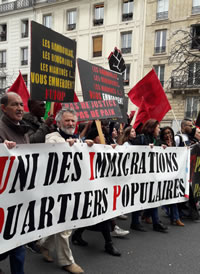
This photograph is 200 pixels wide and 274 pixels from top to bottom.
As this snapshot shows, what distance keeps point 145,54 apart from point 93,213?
2059 centimetres

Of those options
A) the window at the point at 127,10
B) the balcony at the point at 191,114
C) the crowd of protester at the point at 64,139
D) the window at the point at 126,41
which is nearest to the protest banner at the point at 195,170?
the crowd of protester at the point at 64,139

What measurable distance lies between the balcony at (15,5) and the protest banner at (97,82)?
2549 centimetres

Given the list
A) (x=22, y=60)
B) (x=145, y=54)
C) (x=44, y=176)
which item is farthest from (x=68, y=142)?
(x=22, y=60)

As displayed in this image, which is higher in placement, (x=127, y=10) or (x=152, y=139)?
(x=127, y=10)

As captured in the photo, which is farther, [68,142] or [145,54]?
[145,54]

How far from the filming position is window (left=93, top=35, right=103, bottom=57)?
23.5 m

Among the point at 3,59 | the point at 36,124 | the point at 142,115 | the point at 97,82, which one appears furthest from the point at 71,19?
the point at 36,124

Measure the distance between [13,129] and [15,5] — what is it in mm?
28964

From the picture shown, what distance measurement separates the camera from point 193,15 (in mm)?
20172

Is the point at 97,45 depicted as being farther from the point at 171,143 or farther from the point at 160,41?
the point at 171,143

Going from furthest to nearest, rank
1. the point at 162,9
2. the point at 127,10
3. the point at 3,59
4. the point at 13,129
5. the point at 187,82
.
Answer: the point at 3,59
the point at 127,10
the point at 162,9
the point at 187,82
the point at 13,129

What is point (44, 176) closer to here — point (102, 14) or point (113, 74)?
point (113, 74)

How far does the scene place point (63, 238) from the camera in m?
2.81

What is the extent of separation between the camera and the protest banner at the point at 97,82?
12.1 feet
